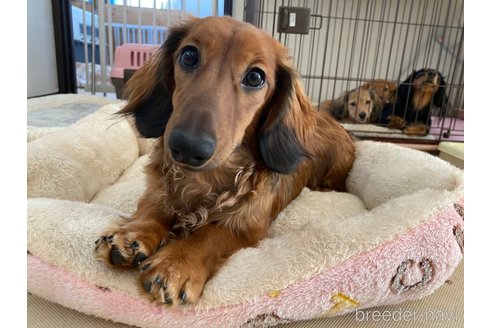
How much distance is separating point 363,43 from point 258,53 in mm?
2993

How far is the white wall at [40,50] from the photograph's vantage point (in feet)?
9.50

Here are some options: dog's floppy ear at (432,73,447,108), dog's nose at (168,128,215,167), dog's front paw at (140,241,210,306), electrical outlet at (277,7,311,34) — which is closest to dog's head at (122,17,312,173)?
dog's nose at (168,128,215,167)

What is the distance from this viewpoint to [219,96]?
859 mm

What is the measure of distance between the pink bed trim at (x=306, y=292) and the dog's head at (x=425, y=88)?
2.38 m

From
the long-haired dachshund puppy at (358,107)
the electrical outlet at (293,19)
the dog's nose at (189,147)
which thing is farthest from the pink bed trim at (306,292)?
the long-haired dachshund puppy at (358,107)

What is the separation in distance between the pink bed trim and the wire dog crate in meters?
2.54

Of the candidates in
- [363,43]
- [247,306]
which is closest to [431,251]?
[247,306]

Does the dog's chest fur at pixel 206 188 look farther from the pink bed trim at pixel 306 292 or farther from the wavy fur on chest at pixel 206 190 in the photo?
the pink bed trim at pixel 306 292

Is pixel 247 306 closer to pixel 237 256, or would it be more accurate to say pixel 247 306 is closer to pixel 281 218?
pixel 237 256

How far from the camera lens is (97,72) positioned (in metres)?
3.59

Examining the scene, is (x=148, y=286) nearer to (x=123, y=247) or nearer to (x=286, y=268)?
(x=123, y=247)

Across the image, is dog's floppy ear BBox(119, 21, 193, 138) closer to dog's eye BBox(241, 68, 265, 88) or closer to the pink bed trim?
dog's eye BBox(241, 68, 265, 88)

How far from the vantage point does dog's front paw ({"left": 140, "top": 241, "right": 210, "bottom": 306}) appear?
0.75 m

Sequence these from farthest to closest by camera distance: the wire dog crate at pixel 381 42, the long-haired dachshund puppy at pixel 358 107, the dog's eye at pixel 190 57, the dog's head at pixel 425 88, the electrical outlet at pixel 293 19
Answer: the wire dog crate at pixel 381 42 → the long-haired dachshund puppy at pixel 358 107 → the dog's head at pixel 425 88 → the electrical outlet at pixel 293 19 → the dog's eye at pixel 190 57
